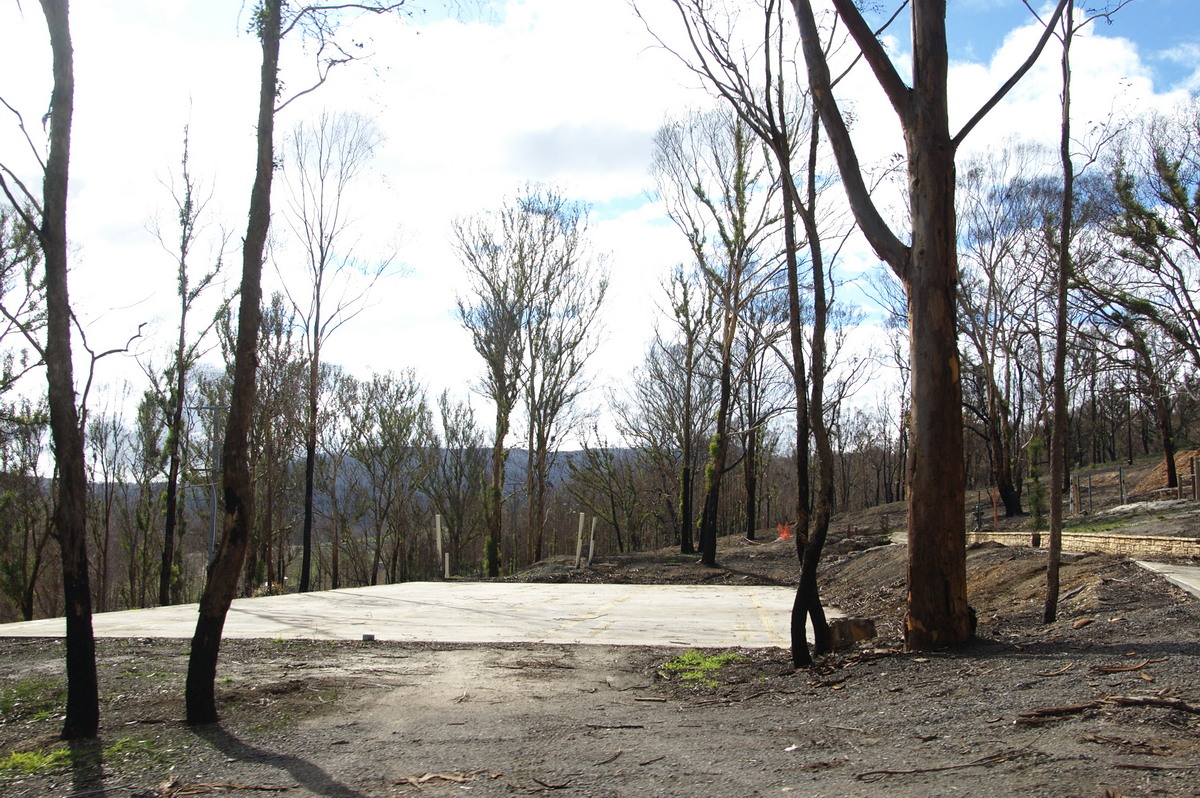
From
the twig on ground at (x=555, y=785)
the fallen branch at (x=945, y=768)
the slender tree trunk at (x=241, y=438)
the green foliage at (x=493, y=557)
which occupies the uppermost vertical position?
the slender tree trunk at (x=241, y=438)

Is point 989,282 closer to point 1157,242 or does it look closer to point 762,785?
point 1157,242

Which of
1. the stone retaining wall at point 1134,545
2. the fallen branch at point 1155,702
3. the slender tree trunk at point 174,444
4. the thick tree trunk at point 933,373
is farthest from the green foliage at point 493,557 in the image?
the fallen branch at point 1155,702

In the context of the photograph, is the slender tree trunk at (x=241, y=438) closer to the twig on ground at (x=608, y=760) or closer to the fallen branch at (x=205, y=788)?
the fallen branch at (x=205, y=788)

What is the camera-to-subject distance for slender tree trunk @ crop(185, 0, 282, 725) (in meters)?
4.52

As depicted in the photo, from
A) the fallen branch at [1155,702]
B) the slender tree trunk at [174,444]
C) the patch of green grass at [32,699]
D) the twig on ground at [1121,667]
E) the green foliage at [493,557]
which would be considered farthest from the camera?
the green foliage at [493,557]

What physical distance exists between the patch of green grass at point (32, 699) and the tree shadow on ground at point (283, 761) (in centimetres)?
→ 111

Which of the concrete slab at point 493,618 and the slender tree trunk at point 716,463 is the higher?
the slender tree trunk at point 716,463

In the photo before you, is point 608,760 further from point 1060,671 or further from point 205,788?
point 1060,671

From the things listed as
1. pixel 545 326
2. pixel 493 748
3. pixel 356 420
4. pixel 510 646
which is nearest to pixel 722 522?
pixel 356 420

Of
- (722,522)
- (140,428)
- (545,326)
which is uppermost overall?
(545,326)

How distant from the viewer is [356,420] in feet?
127

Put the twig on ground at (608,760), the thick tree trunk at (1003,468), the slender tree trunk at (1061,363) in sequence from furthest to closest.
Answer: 1. the thick tree trunk at (1003,468)
2. the slender tree trunk at (1061,363)
3. the twig on ground at (608,760)

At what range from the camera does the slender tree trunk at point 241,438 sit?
4.52 meters

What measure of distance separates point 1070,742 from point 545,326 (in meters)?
25.5
